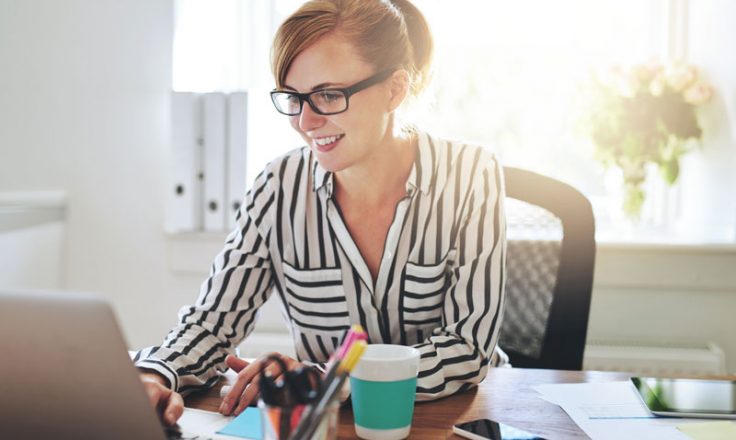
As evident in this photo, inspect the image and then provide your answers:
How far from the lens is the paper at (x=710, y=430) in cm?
83

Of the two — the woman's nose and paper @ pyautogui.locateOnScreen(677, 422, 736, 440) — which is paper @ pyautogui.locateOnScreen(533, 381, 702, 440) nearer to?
paper @ pyautogui.locateOnScreen(677, 422, 736, 440)

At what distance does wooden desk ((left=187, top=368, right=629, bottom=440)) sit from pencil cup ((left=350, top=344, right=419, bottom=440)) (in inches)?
1.1

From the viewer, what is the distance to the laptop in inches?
22.6

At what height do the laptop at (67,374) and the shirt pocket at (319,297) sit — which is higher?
the laptop at (67,374)

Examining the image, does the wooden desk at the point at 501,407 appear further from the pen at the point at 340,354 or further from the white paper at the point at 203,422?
the pen at the point at 340,354

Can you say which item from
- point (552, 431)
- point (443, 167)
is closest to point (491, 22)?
point (443, 167)

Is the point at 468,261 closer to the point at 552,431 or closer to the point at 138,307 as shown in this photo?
the point at 552,431

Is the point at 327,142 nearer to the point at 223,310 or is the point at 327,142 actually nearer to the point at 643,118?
the point at 223,310

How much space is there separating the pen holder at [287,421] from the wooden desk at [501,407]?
0.23m

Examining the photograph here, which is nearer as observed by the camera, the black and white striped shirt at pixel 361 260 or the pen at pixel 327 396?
the pen at pixel 327 396

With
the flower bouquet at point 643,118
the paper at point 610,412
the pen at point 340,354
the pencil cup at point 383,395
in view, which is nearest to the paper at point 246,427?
the pencil cup at point 383,395

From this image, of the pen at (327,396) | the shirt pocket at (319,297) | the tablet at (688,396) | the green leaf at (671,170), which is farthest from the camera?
the green leaf at (671,170)

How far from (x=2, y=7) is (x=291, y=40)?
1.31 m

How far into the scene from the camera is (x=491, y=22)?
2.41 meters
